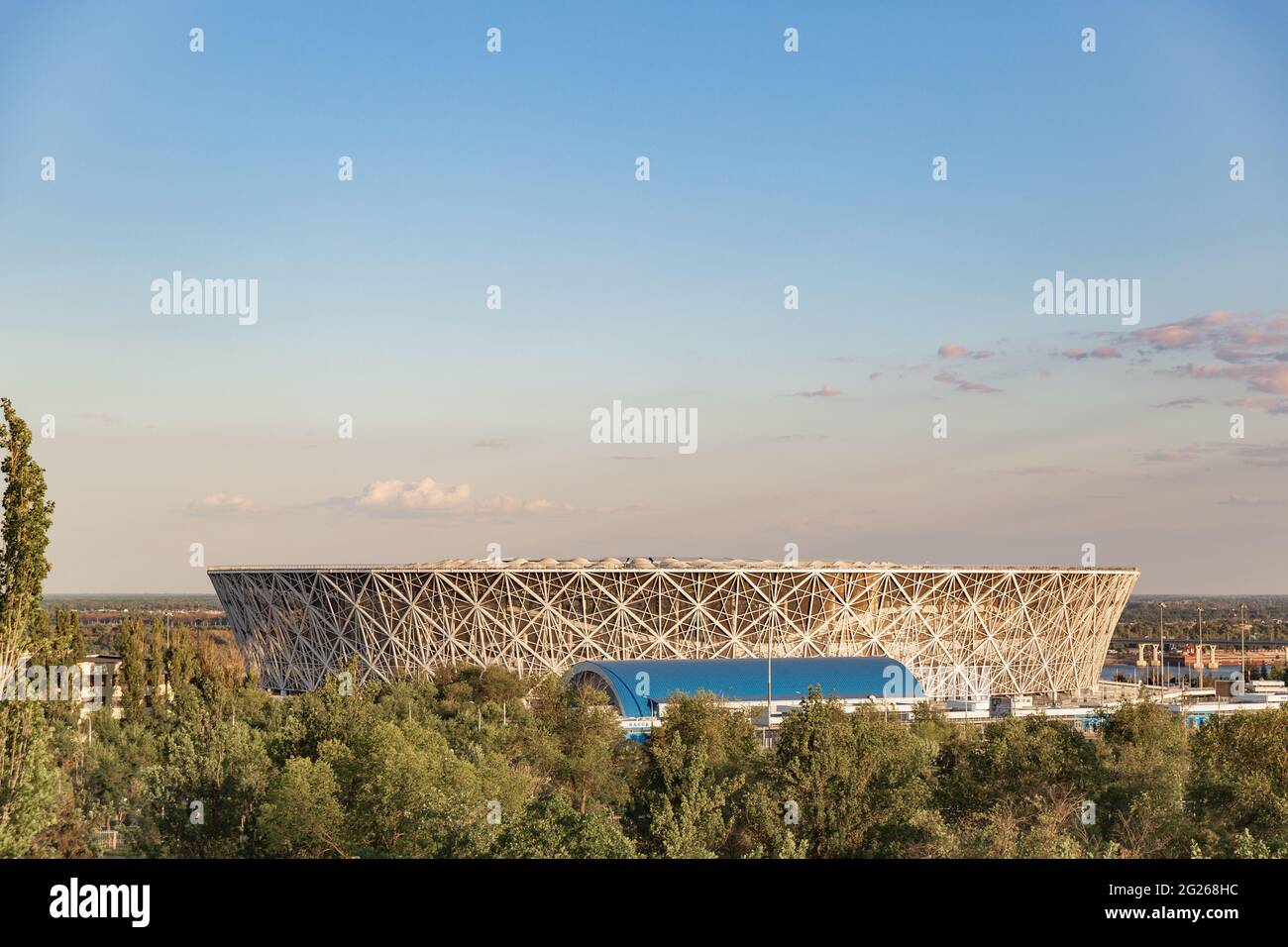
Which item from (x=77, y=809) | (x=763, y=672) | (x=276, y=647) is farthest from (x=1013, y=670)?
(x=77, y=809)

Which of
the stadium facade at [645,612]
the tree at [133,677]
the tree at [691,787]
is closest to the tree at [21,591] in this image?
the tree at [691,787]

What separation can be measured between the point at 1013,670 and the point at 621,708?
33659 mm

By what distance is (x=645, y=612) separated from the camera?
75500 mm

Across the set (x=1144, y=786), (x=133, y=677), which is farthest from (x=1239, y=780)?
(x=133, y=677)

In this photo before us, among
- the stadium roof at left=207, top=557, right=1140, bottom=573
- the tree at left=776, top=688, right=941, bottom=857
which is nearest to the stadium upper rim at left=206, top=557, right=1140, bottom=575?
the stadium roof at left=207, top=557, right=1140, bottom=573

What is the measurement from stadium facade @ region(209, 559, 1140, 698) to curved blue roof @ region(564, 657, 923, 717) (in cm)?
333

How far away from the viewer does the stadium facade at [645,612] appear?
75312mm

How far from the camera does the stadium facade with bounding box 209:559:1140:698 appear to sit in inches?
2965

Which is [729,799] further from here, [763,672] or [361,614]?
[361,614]

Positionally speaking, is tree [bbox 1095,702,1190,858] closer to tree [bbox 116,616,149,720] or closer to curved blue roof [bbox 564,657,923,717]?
curved blue roof [bbox 564,657,923,717]

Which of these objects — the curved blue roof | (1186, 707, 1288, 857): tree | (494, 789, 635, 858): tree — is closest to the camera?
(494, 789, 635, 858): tree

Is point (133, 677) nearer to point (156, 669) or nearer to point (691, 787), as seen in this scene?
point (156, 669)

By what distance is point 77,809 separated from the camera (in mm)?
32375
